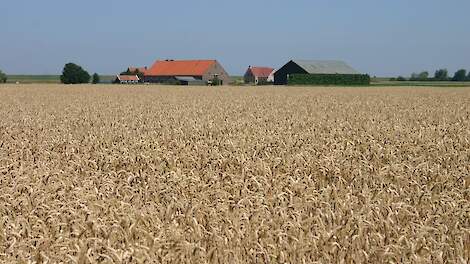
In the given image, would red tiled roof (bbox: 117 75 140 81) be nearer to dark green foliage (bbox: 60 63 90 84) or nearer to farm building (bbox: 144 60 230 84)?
farm building (bbox: 144 60 230 84)

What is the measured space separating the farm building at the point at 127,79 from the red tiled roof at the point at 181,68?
281 cm

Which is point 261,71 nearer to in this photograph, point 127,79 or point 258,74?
point 258,74

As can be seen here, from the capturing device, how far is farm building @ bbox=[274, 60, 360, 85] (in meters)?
98.9

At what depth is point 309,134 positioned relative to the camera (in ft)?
38.1

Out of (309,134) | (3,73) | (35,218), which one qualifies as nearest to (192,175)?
(35,218)

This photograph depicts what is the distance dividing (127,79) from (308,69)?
39.1 m

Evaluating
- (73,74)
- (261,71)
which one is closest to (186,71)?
(73,74)

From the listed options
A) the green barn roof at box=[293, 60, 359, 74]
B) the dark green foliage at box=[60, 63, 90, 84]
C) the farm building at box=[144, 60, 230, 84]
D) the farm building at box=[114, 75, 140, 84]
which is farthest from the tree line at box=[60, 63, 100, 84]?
the green barn roof at box=[293, 60, 359, 74]

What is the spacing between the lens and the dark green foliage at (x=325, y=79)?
8788 cm

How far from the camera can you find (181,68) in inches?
4855

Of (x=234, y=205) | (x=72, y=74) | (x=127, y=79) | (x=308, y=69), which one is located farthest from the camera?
(x=127, y=79)

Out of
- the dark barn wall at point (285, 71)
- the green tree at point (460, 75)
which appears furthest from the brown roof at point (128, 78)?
the green tree at point (460, 75)

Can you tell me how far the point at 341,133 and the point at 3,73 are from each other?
98455 mm

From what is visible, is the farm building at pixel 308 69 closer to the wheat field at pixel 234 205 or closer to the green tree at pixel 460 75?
the green tree at pixel 460 75
